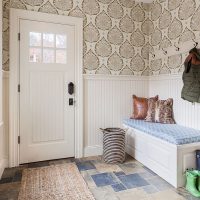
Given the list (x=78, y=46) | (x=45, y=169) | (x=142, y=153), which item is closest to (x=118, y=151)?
(x=142, y=153)

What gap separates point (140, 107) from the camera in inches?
128

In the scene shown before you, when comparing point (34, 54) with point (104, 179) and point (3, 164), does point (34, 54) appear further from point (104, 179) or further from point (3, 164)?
point (104, 179)

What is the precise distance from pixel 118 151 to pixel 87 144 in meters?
0.58

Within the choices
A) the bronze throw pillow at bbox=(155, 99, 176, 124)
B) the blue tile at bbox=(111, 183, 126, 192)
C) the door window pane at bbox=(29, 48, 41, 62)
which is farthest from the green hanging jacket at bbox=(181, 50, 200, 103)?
the door window pane at bbox=(29, 48, 41, 62)

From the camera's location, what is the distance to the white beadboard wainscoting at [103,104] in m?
3.13

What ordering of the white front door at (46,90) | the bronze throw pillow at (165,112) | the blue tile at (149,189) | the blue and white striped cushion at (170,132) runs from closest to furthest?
the blue tile at (149,189) < the blue and white striped cushion at (170,132) < the white front door at (46,90) < the bronze throw pillow at (165,112)

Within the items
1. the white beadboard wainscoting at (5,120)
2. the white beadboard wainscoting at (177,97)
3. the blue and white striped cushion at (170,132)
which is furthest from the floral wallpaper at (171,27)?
the white beadboard wainscoting at (5,120)

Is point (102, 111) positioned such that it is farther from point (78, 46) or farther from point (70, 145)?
point (78, 46)

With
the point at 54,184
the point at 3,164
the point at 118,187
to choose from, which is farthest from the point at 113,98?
the point at 3,164

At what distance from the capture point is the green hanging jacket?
2461mm

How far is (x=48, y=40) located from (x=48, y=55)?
0.22 meters

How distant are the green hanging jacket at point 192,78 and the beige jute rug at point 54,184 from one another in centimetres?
171

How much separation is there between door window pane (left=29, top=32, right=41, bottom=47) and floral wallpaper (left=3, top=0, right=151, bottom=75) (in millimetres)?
343

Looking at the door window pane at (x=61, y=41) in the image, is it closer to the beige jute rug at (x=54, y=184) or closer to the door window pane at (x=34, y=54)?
the door window pane at (x=34, y=54)
